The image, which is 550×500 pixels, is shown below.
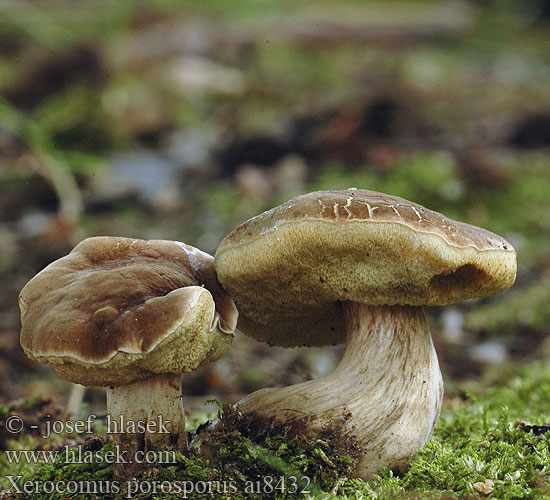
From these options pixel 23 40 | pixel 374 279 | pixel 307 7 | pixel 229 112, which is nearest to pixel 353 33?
pixel 307 7

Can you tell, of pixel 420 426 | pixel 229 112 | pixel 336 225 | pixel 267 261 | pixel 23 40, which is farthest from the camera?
pixel 23 40

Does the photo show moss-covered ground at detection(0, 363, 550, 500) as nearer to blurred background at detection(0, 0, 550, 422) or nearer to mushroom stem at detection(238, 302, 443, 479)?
mushroom stem at detection(238, 302, 443, 479)

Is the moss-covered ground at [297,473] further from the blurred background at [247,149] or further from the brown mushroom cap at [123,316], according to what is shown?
the blurred background at [247,149]

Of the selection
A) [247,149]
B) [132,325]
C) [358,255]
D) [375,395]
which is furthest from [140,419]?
[247,149]

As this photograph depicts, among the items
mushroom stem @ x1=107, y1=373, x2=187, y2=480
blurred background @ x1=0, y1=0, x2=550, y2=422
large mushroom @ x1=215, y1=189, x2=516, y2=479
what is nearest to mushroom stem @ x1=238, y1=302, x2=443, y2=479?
large mushroom @ x1=215, y1=189, x2=516, y2=479

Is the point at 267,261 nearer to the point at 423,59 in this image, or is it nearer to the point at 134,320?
the point at 134,320

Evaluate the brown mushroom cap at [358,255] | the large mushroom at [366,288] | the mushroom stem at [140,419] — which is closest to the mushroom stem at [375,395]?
the large mushroom at [366,288]
